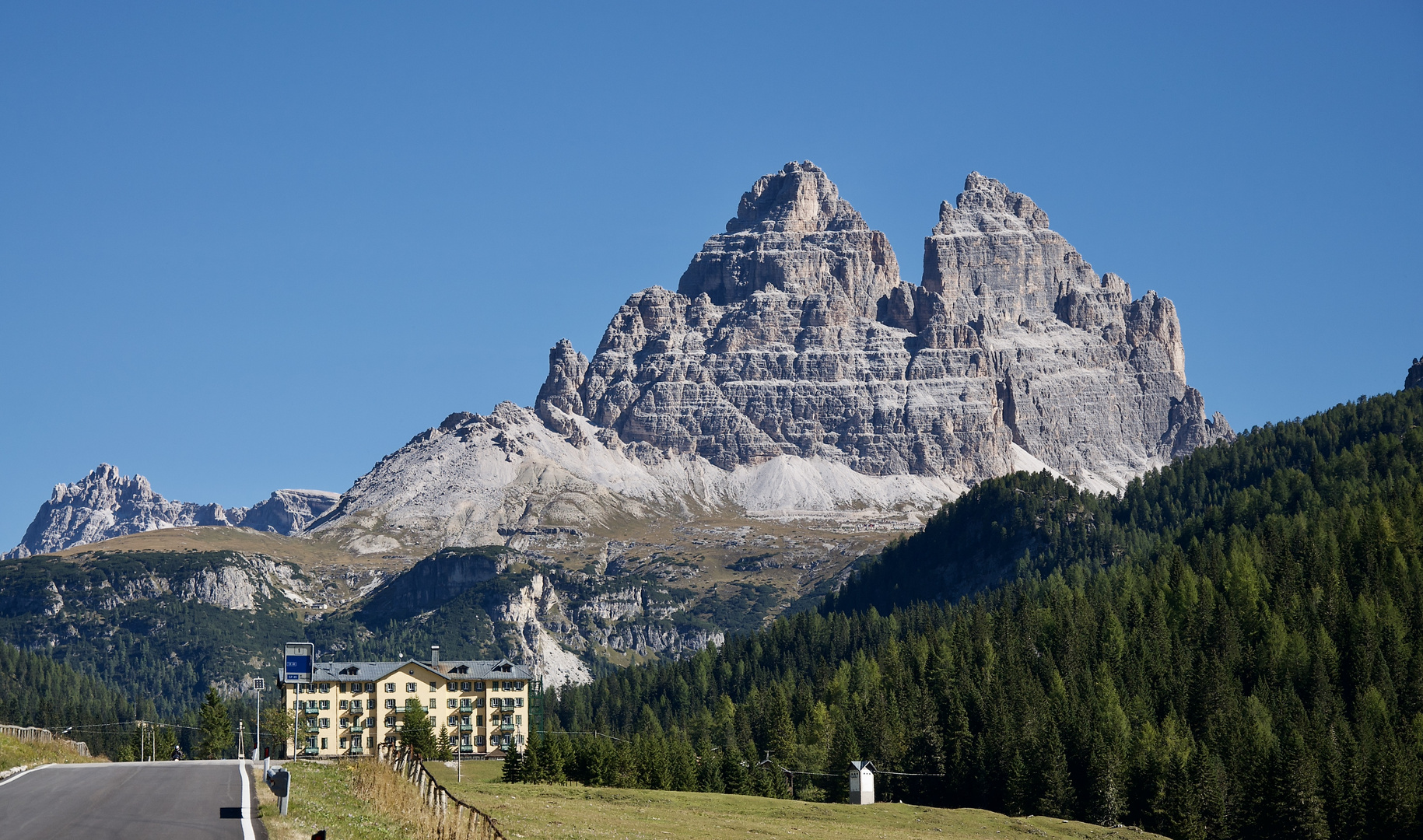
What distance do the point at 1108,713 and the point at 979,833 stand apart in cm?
4837

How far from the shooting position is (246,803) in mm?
51688

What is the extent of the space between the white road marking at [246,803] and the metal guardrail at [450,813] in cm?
549

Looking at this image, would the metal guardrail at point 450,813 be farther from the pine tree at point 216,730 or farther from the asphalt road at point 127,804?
the pine tree at point 216,730

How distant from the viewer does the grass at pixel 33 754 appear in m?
78.0

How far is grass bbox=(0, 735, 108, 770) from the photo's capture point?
7800 centimetres

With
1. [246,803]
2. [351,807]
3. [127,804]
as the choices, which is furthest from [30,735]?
[246,803]

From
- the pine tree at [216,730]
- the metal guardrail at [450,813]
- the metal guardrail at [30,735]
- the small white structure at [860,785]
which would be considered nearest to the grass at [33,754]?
the metal guardrail at [30,735]

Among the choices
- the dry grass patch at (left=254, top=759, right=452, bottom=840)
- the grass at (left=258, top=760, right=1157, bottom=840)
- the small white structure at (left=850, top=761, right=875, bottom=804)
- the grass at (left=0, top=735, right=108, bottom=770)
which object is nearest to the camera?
the dry grass patch at (left=254, top=759, right=452, bottom=840)

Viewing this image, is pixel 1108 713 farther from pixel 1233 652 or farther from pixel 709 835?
pixel 709 835

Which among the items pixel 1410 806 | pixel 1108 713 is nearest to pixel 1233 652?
pixel 1108 713

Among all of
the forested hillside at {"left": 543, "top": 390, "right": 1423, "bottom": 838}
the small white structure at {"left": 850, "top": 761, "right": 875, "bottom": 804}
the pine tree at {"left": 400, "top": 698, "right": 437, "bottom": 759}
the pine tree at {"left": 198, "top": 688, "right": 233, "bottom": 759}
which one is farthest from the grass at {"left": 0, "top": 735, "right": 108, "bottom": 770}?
the pine tree at {"left": 198, "top": 688, "right": 233, "bottom": 759}

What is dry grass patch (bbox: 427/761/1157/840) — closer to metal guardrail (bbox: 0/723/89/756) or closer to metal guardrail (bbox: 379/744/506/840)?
metal guardrail (bbox: 379/744/506/840)

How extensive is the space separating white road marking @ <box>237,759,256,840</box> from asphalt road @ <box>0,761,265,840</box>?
4 cm

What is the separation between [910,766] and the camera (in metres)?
168
